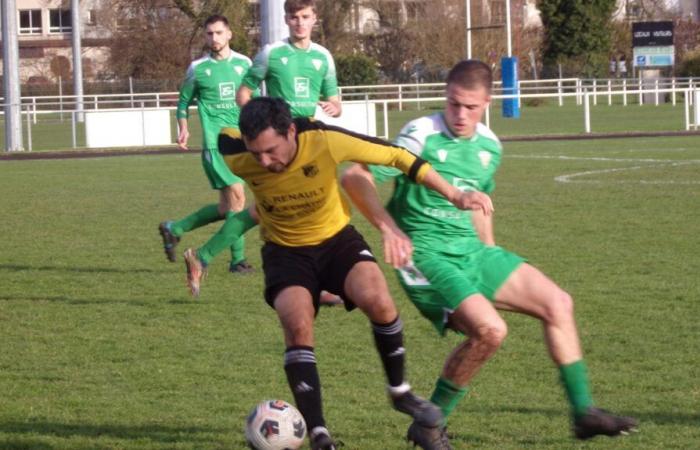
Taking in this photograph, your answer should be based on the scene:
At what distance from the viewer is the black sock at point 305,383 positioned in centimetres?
545

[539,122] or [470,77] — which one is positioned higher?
[470,77]

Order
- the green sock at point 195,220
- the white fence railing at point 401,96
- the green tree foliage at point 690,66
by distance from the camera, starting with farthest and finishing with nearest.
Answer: the green tree foliage at point 690,66 → the white fence railing at point 401,96 → the green sock at point 195,220

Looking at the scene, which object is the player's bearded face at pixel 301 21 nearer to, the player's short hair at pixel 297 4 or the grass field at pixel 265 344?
the player's short hair at pixel 297 4

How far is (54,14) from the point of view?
88812 millimetres

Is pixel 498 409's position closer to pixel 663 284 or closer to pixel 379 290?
pixel 379 290

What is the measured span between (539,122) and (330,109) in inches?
1153

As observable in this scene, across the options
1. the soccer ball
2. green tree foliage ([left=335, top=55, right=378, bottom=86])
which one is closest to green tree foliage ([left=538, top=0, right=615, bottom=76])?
green tree foliage ([left=335, top=55, right=378, bottom=86])

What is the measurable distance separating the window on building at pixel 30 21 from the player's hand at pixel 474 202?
277 feet

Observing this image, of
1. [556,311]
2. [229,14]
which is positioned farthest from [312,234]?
[229,14]

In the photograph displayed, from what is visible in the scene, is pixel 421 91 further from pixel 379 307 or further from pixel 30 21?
pixel 30 21

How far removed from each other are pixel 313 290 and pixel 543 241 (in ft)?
23.6

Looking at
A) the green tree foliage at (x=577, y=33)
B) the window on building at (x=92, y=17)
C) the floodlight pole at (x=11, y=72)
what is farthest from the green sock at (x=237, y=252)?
the window on building at (x=92, y=17)

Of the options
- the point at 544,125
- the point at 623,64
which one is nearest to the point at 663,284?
the point at 544,125

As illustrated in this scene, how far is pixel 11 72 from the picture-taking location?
32.7 metres
